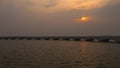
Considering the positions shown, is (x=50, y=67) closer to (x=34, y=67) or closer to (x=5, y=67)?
(x=34, y=67)

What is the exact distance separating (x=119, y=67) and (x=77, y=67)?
649cm

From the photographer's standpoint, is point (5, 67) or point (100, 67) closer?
point (5, 67)

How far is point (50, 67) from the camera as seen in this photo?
131 feet

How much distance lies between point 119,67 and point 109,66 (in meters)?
2.09

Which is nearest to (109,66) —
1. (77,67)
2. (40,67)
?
(77,67)

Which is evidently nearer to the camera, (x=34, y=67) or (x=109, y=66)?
(x=34, y=67)

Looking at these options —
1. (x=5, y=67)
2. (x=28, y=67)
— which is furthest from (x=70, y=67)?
(x=5, y=67)

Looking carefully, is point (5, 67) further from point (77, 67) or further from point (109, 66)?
point (109, 66)

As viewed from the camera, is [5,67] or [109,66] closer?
[5,67]

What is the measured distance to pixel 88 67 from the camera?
134 feet

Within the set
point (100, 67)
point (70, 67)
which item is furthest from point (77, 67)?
point (100, 67)

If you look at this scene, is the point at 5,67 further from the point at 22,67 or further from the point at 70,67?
the point at 70,67

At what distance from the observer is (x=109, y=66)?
1671 inches

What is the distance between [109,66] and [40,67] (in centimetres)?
1126
